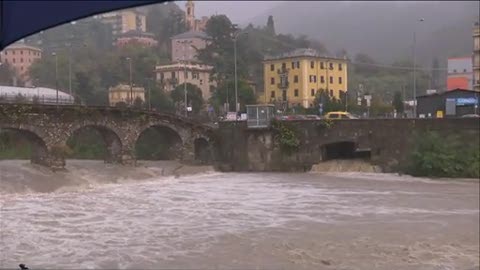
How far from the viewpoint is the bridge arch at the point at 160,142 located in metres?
36.4

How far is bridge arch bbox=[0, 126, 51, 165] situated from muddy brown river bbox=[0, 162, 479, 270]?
1177mm

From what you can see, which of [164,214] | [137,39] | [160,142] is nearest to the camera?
[164,214]

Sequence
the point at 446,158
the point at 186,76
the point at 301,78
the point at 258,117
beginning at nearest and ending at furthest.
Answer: the point at 446,158
the point at 258,117
the point at 186,76
the point at 301,78

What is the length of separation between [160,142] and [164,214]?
19.7m

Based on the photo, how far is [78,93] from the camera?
44.1 metres

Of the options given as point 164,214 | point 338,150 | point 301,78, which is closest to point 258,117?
point 338,150

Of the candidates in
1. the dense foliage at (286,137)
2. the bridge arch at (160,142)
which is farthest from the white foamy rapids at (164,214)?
the bridge arch at (160,142)

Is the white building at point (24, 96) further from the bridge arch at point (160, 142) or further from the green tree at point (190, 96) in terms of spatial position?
the green tree at point (190, 96)

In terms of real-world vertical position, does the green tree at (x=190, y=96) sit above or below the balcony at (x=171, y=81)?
below

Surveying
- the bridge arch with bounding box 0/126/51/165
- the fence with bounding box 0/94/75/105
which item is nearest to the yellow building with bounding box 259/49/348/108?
the fence with bounding box 0/94/75/105

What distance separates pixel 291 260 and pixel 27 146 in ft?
74.8

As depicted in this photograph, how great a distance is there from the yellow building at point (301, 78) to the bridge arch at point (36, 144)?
76.0ft

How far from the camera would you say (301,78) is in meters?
51.4

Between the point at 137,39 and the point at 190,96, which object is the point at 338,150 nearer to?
the point at 190,96
